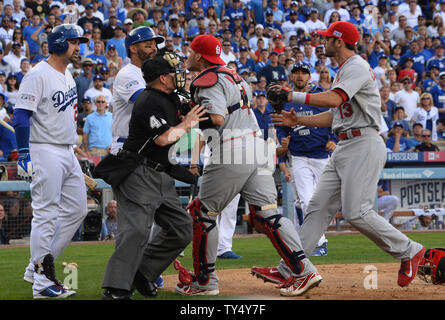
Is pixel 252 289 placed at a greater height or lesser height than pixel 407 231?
greater

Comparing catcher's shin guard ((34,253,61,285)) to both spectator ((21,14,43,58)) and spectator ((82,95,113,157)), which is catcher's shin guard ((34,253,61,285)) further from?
spectator ((21,14,43,58))

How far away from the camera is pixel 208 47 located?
21.0 ft

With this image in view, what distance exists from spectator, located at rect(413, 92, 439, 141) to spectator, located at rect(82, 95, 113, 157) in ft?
25.2

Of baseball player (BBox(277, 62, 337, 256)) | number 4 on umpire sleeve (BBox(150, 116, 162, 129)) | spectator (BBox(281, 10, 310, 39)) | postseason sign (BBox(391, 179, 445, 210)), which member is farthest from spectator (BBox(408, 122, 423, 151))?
number 4 on umpire sleeve (BBox(150, 116, 162, 129))

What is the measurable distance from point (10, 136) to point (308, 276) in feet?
30.3

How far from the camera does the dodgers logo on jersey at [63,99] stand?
654cm

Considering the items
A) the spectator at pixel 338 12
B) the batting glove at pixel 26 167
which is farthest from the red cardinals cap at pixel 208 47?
the spectator at pixel 338 12

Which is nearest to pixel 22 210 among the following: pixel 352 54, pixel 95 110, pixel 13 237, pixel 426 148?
pixel 13 237

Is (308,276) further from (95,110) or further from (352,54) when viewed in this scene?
(95,110)

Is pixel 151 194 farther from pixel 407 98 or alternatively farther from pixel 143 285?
pixel 407 98

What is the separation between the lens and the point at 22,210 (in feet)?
38.1

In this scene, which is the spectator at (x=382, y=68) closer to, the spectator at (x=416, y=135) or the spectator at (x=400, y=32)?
the spectator at (x=400, y=32)

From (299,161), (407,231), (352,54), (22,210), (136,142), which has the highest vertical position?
(352,54)

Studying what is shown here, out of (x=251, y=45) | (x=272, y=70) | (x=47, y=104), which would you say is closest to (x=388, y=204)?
(x=272, y=70)
